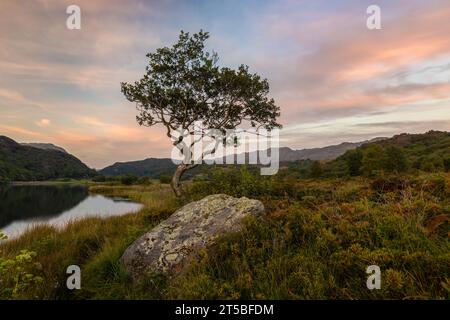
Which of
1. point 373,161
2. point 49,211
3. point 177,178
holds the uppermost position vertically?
point 373,161

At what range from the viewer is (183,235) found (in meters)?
6.50

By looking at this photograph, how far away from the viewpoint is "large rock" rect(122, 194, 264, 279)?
5809 mm

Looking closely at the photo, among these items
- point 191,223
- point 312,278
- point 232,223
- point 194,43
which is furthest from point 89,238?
point 194,43

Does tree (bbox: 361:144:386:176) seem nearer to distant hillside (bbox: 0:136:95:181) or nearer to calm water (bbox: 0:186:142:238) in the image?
calm water (bbox: 0:186:142:238)

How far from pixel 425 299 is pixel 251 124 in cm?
1845

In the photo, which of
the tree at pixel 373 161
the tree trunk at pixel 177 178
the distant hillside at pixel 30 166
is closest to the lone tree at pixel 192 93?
the tree trunk at pixel 177 178

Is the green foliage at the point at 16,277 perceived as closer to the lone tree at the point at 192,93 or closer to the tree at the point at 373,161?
the lone tree at the point at 192,93

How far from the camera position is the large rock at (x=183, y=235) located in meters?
5.81

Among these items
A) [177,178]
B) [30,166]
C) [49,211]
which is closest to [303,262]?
[177,178]

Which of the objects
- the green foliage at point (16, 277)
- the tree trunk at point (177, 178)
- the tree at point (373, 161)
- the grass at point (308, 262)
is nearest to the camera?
the grass at point (308, 262)

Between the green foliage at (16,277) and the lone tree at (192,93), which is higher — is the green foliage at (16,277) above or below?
below

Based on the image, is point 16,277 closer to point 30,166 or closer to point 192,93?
point 192,93

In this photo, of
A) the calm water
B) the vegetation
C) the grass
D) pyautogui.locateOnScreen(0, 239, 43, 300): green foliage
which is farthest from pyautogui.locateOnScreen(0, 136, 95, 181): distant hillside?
the grass
